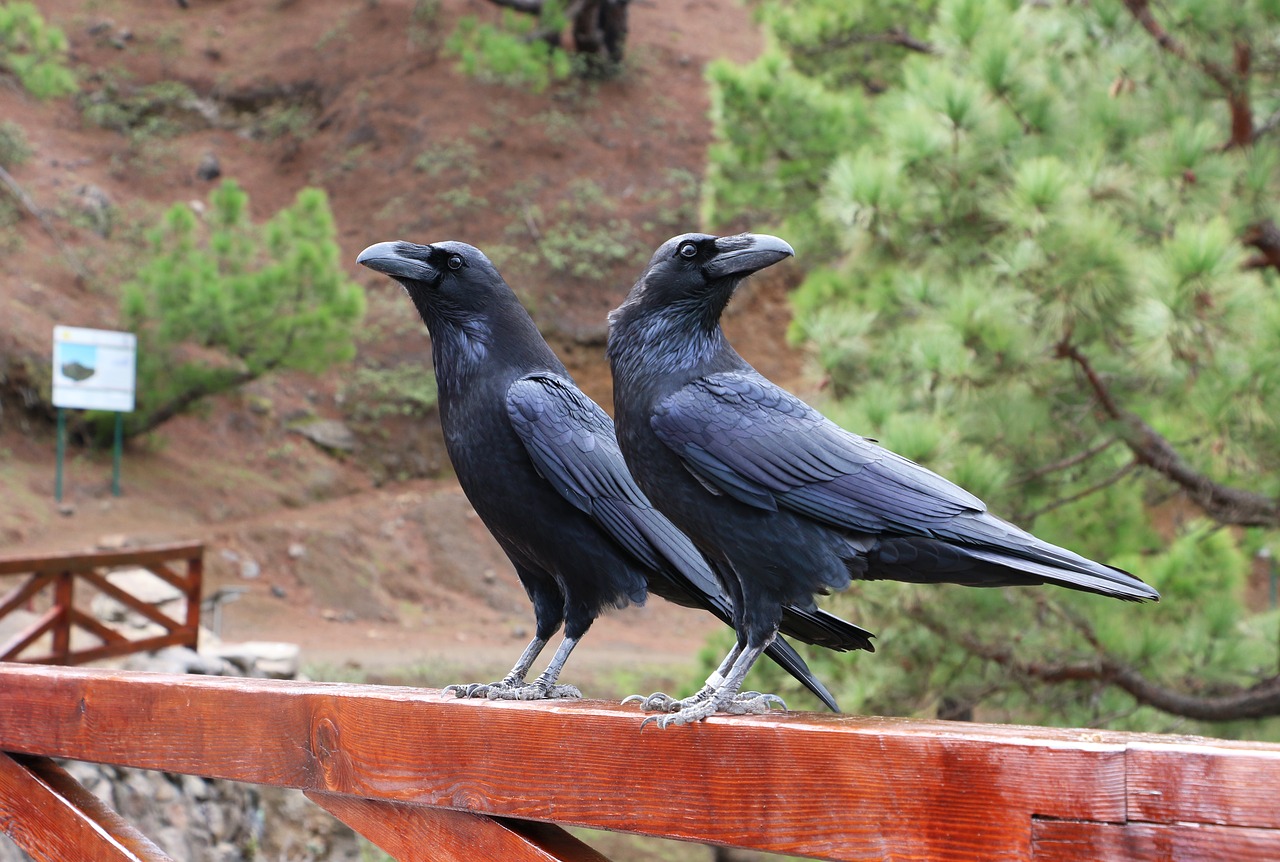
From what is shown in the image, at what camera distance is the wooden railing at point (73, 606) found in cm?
779

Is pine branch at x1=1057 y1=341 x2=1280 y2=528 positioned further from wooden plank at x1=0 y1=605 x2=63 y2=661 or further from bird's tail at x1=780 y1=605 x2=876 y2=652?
wooden plank at x1=0 y1=605 x2=63 y2=661

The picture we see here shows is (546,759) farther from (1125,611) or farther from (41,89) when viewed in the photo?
(41,89)

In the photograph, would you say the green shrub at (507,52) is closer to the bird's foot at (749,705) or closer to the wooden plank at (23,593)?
the wooden plank at (23,593)

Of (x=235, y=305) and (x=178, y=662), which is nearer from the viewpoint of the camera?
(x=178, y=662)

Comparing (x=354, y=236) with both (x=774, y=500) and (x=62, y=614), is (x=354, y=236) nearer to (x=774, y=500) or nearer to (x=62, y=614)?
(x=62, y=614)

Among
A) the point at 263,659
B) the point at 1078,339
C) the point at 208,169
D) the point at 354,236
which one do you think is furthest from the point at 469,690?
the point at 208,169

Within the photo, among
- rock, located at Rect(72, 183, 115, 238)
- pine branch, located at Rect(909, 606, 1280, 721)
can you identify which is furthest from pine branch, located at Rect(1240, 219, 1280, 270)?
rock, located at Rect(72, 183, 115, 238)

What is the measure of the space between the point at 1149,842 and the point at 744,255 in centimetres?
118

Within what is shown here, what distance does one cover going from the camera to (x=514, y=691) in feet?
7.75

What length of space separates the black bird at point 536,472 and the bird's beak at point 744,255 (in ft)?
1.59

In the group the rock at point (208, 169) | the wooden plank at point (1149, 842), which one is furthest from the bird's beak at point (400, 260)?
the rock at point (208, 169)

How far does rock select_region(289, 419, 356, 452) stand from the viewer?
15633 mm

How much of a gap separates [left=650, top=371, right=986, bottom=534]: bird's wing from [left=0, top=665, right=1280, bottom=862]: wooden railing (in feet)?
1.32

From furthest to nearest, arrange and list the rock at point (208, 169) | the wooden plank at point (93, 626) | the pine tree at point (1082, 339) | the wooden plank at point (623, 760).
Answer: the rock at point (208, 169)
the wooden plank at point (93, 626)
the pine tree at point (1082, 339)
the wooden plank at point (623, 760)
